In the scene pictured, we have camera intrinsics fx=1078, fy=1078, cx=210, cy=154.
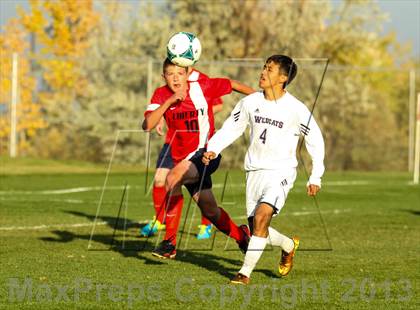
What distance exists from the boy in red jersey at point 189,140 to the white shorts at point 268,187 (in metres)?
1.29

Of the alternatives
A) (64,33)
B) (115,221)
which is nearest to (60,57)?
(64,33)

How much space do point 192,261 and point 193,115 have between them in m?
1.60

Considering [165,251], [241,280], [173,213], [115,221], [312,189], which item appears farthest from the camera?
[115,221]

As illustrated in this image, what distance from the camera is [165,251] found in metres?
11.5

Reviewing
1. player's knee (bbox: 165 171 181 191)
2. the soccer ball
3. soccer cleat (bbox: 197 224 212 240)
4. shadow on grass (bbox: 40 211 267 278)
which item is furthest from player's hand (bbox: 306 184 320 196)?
soccer cleat (bbox: 197 224 212 240)

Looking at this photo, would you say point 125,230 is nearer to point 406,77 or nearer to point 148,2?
point 148,2

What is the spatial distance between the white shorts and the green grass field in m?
0.71

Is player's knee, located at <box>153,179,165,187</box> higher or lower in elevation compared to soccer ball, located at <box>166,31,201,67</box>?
lower

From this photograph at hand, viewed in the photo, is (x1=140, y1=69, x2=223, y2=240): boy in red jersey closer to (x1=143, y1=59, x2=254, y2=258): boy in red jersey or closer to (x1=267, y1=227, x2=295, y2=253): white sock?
(x1=143, y1=59, x2=254, y2=258): boy in red jersey

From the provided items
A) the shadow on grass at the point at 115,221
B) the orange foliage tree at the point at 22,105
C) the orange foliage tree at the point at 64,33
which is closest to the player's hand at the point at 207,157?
the shadow on grass at the point at 115,221

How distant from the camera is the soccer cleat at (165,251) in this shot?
11438 millimetres

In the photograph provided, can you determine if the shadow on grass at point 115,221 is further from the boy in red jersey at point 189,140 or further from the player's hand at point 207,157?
the player's hand at point 207,157

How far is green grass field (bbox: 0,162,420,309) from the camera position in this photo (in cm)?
855

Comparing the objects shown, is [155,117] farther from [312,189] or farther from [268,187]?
[312,189]
